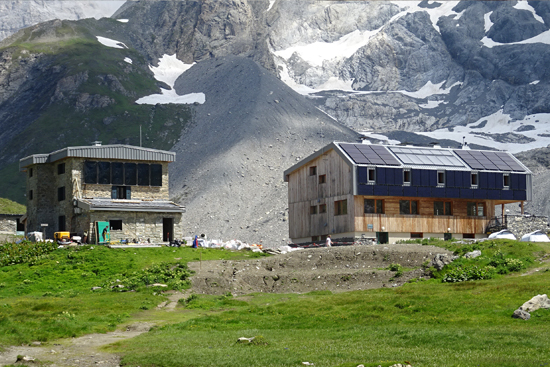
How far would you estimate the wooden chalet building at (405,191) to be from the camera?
6738cm

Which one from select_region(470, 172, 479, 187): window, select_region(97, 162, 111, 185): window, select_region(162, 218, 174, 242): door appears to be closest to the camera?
select_region(162, 218, 174, 242): door

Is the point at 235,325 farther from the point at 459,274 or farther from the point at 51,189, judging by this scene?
the point at 51,189

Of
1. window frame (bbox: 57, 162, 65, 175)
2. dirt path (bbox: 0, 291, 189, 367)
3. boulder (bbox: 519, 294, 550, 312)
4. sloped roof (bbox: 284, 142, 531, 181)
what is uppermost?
sloped roof (bbox: 284, 142, 531, 181)

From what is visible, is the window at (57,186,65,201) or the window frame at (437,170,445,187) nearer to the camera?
the window at (57,186,65,201)

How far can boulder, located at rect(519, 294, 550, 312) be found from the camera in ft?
89.4

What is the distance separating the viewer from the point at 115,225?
60.0 metres

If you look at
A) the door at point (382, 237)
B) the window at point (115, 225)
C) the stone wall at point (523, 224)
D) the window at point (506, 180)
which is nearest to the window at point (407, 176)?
the door at point (382, 237)

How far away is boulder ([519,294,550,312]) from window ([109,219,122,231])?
3996cm

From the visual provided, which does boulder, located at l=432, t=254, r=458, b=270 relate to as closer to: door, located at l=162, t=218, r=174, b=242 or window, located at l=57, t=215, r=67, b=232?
door, located at l=162, t=218, r=174, b=242

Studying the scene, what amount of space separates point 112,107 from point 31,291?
14014 centimetres

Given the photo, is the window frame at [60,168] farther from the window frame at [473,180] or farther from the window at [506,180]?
the window at [506,180]

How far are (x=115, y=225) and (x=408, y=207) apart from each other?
2879cm

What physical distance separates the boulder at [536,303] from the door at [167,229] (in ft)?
132

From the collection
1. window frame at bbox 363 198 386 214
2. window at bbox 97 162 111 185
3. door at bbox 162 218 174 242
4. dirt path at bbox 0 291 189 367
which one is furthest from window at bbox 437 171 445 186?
dirt path at bbox 0 291 189 367
